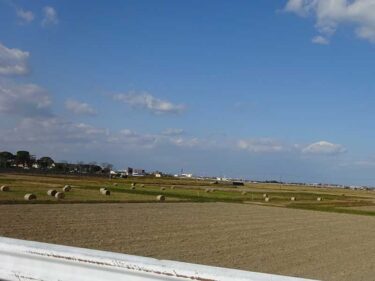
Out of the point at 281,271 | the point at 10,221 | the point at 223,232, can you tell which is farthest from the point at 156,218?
the point at 281,271

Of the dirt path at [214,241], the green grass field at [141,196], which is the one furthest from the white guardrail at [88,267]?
the green grass field at [141,196]

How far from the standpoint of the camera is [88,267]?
4.54m

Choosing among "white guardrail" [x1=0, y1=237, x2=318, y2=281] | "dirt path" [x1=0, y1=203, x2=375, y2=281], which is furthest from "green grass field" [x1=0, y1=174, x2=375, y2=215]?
"white guardrail" [x1=0, y1=237, x2=318, y2=281]

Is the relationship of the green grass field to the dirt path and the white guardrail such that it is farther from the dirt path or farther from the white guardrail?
the white guardrail

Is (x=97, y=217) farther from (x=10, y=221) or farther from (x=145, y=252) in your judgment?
(x=145, y=252)

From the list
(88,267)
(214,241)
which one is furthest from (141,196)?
(88,267)

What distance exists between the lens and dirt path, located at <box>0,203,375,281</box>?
59.5ft

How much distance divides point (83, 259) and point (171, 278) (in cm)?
83

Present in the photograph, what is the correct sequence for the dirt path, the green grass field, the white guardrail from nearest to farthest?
the white guardrail, the dirt path, the green grass field

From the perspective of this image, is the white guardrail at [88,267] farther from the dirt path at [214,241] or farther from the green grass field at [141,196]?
the green grass field at [141,196]

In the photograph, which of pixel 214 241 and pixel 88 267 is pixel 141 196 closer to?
pixel 214 241

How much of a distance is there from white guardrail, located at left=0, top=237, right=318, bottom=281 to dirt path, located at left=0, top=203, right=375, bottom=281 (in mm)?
12194

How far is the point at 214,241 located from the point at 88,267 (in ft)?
64.8

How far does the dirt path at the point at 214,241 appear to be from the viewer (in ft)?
59.5
